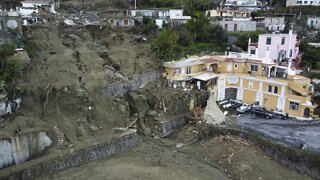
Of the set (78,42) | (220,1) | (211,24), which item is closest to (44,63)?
(78,42)

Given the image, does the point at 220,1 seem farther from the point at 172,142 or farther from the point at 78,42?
the point at 172,142

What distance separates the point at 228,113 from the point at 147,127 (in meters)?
9.83

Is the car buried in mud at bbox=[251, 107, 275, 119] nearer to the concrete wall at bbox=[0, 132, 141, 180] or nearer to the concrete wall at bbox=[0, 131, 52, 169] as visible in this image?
the concrete wall at bbox=[0, 132, 141, 180]

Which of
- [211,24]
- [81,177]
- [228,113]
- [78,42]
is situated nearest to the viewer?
[81,177]

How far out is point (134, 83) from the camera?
114 feet

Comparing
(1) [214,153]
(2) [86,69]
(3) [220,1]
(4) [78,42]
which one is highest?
(3) [220,1]

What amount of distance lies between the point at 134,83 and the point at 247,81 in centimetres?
1354

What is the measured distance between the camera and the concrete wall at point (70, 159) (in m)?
23.0

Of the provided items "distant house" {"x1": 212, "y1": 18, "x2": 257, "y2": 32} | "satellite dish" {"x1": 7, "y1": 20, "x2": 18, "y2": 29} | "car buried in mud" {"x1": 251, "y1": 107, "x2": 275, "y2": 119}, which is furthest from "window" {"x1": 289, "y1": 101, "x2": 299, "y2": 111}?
"satellite dish" {"x1": 7, "y1": 20, "x2": 18, "y2": 29}

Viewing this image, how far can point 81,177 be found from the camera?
2405 cm

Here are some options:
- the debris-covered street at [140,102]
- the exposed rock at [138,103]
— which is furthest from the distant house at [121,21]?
the exposed rock at [138,103]

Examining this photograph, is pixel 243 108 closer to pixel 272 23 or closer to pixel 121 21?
pixel 121 21

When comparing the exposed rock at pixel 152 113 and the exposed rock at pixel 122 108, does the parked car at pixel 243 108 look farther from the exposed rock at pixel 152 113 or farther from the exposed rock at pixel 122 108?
the exposed rock at pixel 122 108

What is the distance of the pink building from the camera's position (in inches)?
1678
